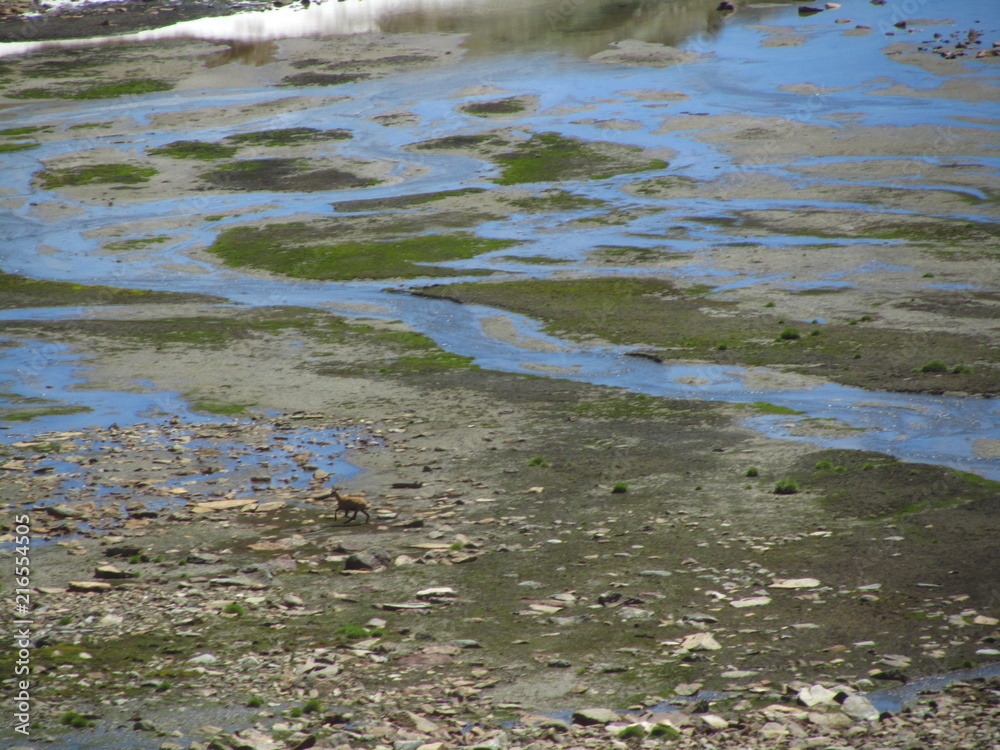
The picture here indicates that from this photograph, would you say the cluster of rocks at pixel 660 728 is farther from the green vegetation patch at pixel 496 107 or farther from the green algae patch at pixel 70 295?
the green vegetation patch at pixel 496 107

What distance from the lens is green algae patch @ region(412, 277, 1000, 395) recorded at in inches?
1206

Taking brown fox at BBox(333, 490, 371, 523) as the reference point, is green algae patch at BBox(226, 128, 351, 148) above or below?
above

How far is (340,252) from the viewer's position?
1970 inches

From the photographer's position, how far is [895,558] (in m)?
18.6

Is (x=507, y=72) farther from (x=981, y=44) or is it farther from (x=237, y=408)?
(x=237, y=408)

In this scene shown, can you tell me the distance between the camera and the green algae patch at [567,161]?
6169 cm

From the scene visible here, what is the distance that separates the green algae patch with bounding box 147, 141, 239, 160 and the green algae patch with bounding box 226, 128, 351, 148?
1.59m

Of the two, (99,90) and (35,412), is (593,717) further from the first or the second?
(99,90)

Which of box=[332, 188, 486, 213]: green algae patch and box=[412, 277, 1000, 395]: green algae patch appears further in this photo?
box=[332, 188, 486, 213]: green algae patch

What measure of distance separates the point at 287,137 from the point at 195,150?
21.0ft

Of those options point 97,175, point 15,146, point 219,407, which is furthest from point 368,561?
point 15,146

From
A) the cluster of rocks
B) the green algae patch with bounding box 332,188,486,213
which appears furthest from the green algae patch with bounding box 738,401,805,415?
the green algae patch with bounding box 332,188,486,213

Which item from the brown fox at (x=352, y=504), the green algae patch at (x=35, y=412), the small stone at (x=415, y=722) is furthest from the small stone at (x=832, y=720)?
the green algae patch at (x=35, y=412)

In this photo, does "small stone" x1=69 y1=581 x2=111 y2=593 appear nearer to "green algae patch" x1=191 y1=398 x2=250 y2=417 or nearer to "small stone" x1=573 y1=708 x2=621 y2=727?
"small stone" x1=573 y1=708 x2=621 y2=727
